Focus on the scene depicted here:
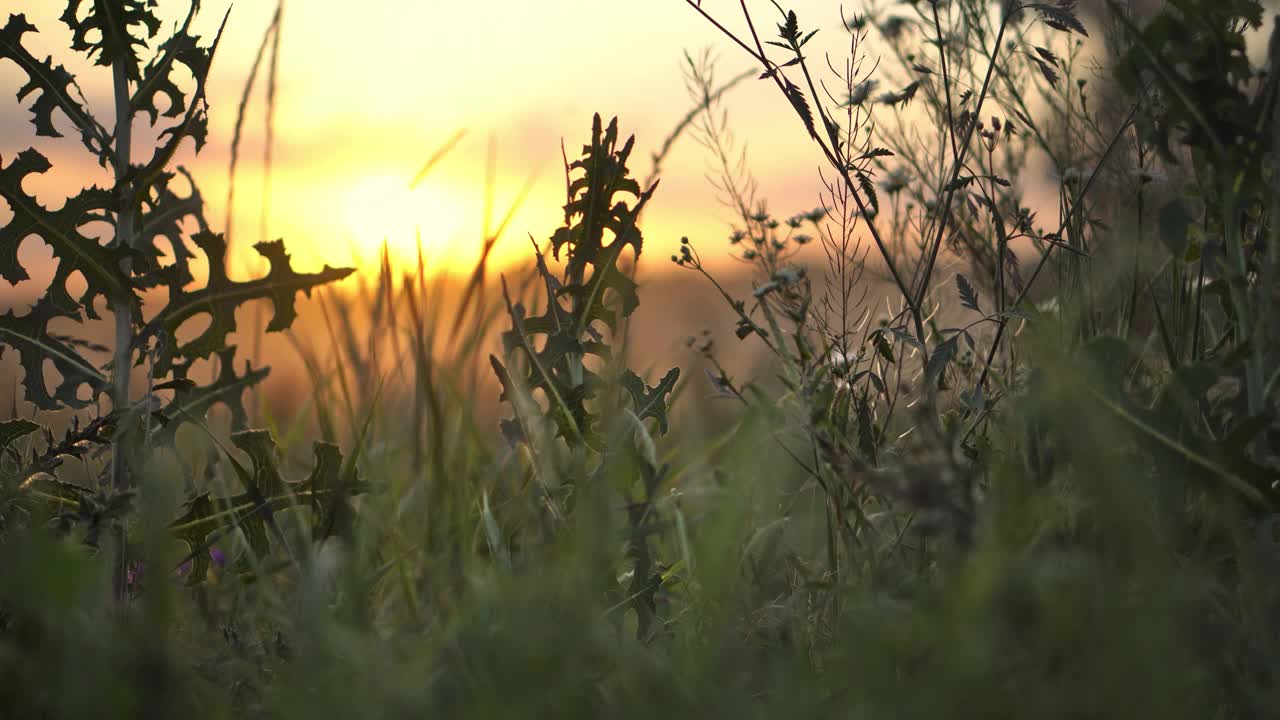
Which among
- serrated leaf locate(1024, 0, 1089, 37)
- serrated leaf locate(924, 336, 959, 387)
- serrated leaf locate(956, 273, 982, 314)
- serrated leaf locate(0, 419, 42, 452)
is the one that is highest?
serrated leaf locate(1024, 0, 1089, 37)

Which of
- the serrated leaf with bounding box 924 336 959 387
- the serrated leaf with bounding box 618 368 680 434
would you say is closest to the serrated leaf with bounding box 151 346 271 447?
the serrated leaf with bounding box 618 368 680 434

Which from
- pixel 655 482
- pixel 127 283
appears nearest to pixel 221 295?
pixel 127 283

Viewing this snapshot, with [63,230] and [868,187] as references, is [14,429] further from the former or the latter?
[868,187]

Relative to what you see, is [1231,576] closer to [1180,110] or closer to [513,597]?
[1180,110]

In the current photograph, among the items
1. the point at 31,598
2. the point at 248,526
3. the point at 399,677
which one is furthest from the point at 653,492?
the point at 248,526

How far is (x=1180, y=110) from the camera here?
144 cm

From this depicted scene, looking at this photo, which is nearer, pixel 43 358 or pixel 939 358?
pixel 939 358

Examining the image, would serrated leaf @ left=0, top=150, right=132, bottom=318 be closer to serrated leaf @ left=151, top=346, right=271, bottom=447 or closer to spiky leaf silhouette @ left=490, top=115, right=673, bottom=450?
serrated leaf @ left=151, top=346, right=271, bottom=447

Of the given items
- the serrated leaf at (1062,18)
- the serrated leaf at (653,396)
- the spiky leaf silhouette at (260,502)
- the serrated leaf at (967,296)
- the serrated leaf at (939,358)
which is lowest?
the spiky leaf silhouette at (260,502)

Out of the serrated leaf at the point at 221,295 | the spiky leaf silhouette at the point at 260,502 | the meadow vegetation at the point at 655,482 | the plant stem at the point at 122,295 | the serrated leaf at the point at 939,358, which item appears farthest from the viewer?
the serrated leaf at the point at 221,295

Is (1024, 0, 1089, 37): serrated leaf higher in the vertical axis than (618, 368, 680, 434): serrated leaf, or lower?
higher

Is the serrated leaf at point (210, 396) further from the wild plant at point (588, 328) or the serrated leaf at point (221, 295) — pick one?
the wild plant at point (588, 328)

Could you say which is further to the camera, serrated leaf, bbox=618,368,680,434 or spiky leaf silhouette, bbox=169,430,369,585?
serrated leaf, bbox=618,368,680,434

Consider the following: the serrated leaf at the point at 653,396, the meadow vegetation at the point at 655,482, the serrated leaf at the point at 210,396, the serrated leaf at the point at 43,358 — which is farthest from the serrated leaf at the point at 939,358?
the serrated leaf at the point at 43,358
